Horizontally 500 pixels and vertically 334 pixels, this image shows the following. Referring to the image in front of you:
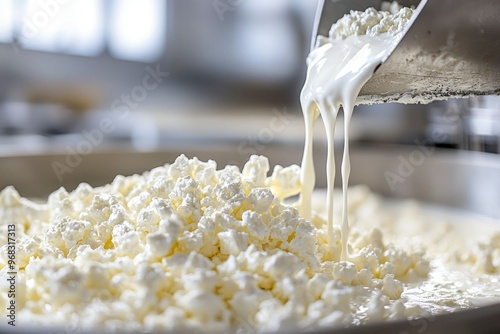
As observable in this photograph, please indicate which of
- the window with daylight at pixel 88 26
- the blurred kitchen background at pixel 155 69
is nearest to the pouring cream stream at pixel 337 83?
the blurred kitchen background at pixel 155 69

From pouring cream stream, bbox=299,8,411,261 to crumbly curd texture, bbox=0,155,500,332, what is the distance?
3 centimetres

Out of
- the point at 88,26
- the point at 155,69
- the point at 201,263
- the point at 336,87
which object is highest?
the point at 88,26

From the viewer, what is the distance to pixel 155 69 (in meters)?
3.18

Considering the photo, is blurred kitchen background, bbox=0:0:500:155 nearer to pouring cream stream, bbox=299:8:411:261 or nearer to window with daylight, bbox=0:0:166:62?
window with daylight, bbox=0:0:166:62

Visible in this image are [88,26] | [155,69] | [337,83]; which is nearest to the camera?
[337,83]

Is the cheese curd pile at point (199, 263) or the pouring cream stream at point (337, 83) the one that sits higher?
the pouring cream stream at point (337, 83)

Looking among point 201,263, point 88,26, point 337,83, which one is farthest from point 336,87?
point 88,26

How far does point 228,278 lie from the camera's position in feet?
1.74

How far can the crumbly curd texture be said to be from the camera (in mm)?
481

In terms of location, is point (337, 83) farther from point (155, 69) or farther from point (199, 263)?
point (155, 69)

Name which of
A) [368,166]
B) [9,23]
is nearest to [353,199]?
[368,166]

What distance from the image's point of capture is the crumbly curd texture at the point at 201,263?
0.48m

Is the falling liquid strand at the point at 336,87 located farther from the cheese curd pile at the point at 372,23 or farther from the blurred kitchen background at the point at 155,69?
the blurred kitchen background at the point at 155,69

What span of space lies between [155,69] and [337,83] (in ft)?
8.37
